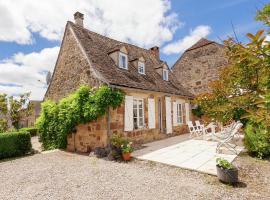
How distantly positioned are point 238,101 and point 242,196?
363 centimetres

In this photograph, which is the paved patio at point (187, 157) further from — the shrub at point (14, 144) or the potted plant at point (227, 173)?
the shrub at point (14, 144)

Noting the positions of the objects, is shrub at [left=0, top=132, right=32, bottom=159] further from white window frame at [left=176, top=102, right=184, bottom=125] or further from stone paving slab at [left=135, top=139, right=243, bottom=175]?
white window frame at [left=176, top=102, right=184, bottom=125]

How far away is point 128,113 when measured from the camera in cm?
1042

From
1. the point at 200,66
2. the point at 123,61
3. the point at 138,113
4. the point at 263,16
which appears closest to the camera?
the point at 263,16

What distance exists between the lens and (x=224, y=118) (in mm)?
2730

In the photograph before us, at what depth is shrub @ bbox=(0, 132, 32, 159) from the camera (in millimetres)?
9547

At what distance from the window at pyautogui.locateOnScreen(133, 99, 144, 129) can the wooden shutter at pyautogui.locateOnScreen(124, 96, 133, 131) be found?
23.6 inches

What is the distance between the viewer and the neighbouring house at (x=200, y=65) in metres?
19.3

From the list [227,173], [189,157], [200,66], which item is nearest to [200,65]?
[200,66]

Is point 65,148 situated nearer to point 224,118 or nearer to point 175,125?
point 175,125

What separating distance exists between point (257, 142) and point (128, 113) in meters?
5.88

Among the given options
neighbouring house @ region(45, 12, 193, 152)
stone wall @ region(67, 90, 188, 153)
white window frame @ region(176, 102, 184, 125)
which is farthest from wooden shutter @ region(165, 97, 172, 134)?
stone wall @ region(67, 90, 188, 153)

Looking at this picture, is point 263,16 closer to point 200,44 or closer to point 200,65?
point 200,65

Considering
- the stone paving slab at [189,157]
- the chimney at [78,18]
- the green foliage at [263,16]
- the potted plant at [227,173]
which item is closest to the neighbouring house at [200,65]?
the stone paving slab at [189,157]
